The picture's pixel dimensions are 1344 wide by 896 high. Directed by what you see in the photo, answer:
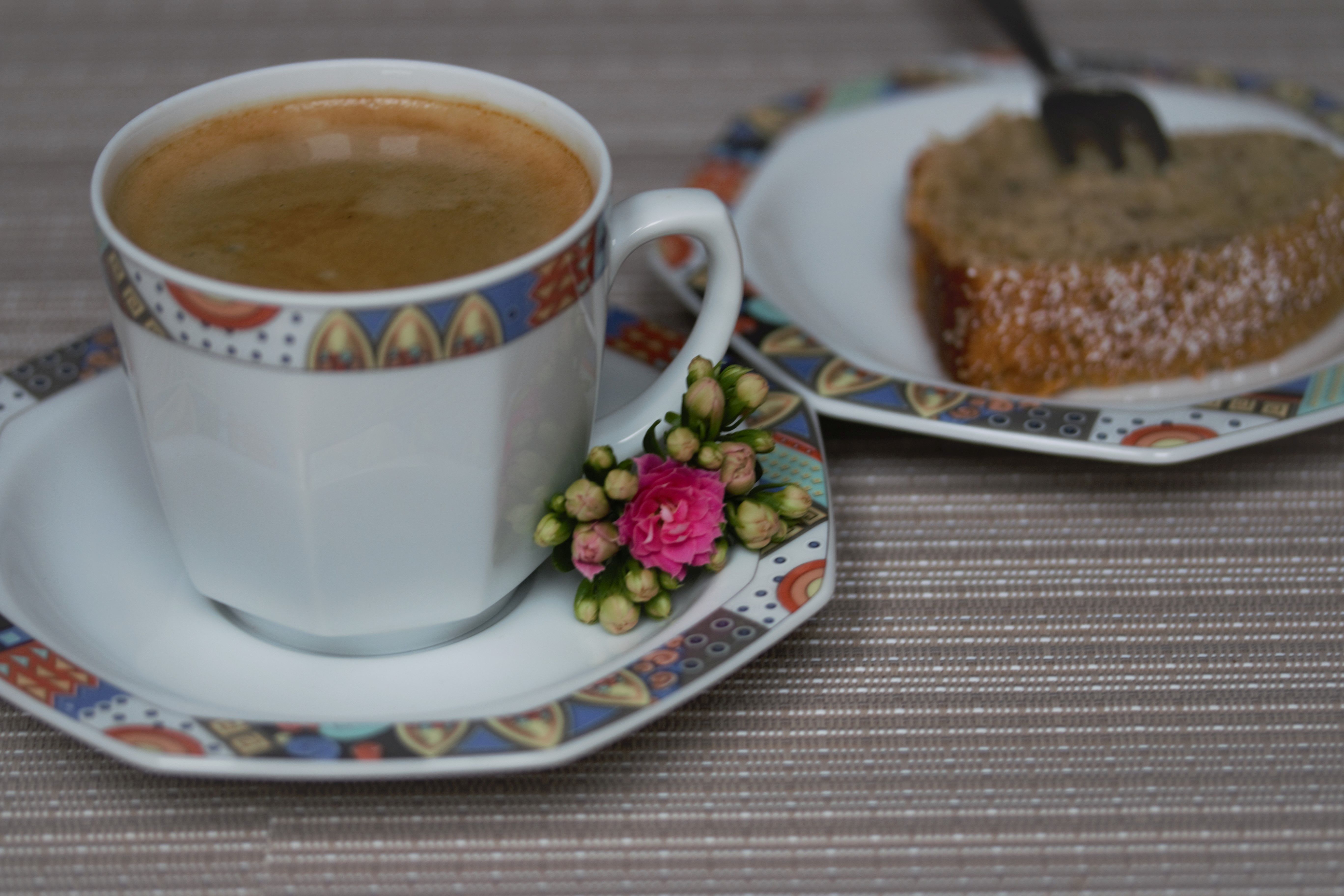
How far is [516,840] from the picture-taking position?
0.80 metres

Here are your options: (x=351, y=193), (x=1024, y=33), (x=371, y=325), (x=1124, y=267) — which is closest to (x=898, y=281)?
(x=1124, y=267)

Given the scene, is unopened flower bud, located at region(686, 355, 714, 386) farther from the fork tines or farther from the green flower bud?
the fork tines

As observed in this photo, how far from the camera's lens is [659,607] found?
87 cm

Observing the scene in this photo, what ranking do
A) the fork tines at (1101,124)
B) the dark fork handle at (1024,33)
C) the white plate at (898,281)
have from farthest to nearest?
1. the dark fork handle at (1024,33)
2. the fork tines at (1101,124)
3. the white plate at (898,281)

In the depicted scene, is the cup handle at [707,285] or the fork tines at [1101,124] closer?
the cup handle at [707,285]

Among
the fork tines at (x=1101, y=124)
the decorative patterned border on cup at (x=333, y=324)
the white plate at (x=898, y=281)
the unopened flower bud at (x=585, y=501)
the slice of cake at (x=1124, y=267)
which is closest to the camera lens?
the decorative patterned border on cup at (x=333, y=324)

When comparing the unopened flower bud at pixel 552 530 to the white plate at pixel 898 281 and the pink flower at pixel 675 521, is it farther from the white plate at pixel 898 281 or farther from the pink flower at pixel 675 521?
the white plate at pixel 898 281

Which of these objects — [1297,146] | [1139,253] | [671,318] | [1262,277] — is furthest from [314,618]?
[1297,146]

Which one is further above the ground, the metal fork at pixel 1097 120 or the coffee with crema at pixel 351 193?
the coffee with crema at pixel 351 193

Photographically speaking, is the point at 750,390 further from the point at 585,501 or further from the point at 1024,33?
the point at 1024,33

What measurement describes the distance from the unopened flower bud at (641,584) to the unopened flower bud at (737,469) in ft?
0.27

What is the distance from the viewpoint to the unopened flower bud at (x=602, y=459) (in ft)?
2.88

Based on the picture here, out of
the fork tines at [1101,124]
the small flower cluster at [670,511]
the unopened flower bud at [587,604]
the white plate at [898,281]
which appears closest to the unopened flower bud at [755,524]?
the small flower cluster at [670,511]

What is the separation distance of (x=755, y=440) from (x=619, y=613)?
16 centimetres
